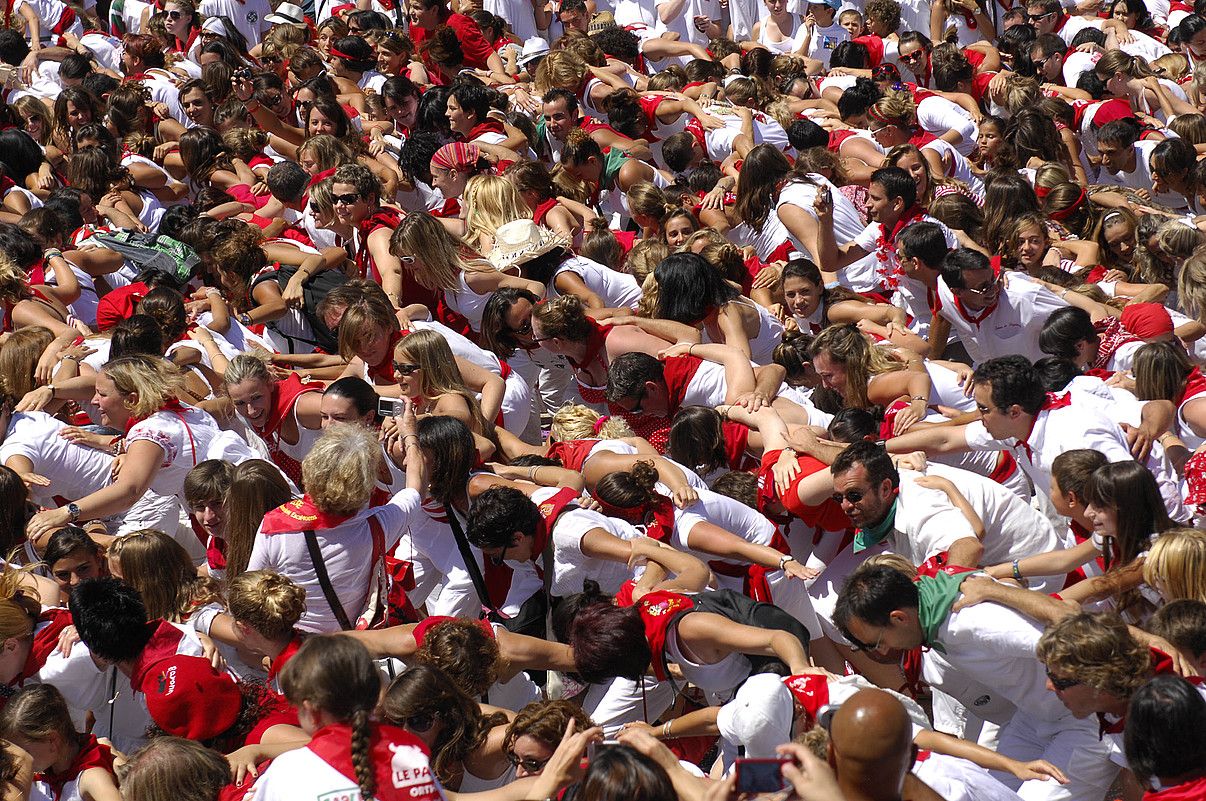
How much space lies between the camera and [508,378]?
629cm

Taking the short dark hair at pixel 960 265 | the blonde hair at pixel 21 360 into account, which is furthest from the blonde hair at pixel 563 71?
the blonde hair at pixel 21 360

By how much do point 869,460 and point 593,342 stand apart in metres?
1.91

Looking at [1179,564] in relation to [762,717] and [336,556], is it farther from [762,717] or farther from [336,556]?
[336,556]

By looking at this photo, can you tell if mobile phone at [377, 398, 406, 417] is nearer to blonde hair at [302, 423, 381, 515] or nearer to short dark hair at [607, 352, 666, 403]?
blonde hair at [302, 423, 381, 515]

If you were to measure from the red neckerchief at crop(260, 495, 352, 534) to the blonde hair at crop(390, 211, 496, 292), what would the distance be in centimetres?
236

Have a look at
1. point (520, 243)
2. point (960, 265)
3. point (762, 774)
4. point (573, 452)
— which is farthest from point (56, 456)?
point (960, 265)

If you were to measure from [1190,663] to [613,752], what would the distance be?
1.78m

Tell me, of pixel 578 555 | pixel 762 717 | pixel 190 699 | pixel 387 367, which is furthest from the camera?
pixel 387 367

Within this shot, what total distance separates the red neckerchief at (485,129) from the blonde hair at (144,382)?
12.3 ft

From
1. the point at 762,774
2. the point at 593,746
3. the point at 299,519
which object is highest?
the point at 762,774

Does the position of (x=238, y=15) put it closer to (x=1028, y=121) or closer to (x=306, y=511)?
(x=1028, y=121)

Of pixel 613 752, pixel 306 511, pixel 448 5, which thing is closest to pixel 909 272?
pixel 306 511

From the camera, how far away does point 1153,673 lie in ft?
12.0

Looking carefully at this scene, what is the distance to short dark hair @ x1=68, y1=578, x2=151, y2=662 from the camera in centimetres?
406
